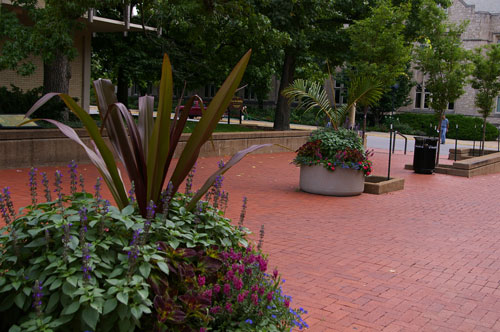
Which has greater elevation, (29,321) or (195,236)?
(195,236)

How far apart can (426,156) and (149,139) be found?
12.9m

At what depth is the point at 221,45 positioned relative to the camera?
2223 cm

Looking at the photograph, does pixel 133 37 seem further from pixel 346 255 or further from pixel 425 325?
pixel 425 325

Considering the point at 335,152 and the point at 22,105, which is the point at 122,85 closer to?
the point at 22,105

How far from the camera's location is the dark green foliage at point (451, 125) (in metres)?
36.3

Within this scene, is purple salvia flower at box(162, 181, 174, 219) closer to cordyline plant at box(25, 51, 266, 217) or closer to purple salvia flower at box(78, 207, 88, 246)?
cordyline plant at box(25, 51, 266, 217)

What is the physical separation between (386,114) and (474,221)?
35416 millimetres

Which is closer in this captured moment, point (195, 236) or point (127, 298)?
point (127, 298)

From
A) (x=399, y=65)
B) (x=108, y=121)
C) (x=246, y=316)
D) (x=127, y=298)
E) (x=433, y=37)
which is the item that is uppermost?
(x=433, y=37)

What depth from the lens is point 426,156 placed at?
15555mm

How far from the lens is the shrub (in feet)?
9.05

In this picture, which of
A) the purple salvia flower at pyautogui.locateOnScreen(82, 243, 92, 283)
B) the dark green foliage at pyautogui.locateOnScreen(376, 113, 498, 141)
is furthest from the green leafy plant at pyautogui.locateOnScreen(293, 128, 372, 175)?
the dark green foliage at pyautogui.locateOnScreen(376, 113, 498, 141)

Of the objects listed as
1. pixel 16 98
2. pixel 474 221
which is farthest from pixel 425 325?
pixel 16 98

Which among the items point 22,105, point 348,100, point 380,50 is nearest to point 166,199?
point 348,100
